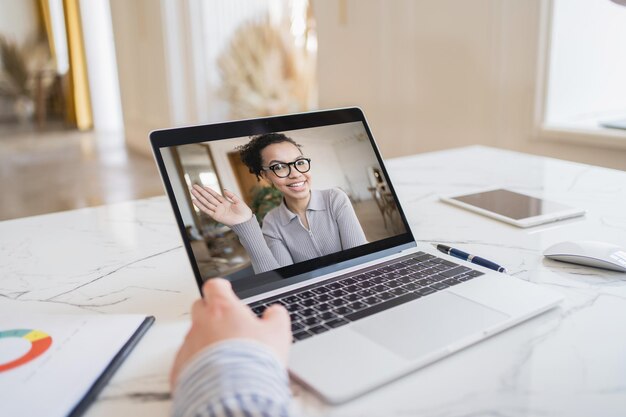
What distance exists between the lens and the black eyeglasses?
74 centimetres

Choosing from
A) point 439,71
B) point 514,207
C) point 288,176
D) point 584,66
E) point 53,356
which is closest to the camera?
point 53,356

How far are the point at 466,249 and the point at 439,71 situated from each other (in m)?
1.91

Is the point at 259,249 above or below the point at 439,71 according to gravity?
below

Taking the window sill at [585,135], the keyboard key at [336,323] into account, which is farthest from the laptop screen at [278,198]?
the window sill at [585,135]

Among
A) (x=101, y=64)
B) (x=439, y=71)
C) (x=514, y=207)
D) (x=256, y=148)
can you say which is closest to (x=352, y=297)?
(x=256, y=148)

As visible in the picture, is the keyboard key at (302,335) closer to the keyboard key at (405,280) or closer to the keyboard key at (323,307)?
the keyboard key at (323,307)

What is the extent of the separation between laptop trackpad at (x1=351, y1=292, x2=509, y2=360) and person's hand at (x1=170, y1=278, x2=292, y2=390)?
107mm

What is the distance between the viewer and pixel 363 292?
67 cm

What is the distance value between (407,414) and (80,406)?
268 mm

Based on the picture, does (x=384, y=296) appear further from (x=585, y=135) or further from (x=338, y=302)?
(x=585, y=135)

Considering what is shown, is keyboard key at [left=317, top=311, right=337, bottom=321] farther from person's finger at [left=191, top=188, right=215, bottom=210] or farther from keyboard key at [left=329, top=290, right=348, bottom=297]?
person's finger at [left=191, top=188, right=215, bottom=210]

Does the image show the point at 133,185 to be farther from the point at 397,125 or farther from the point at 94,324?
the point at 94,324

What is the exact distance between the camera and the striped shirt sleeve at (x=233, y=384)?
42 centimetres

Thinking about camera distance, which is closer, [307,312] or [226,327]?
[226,327]
